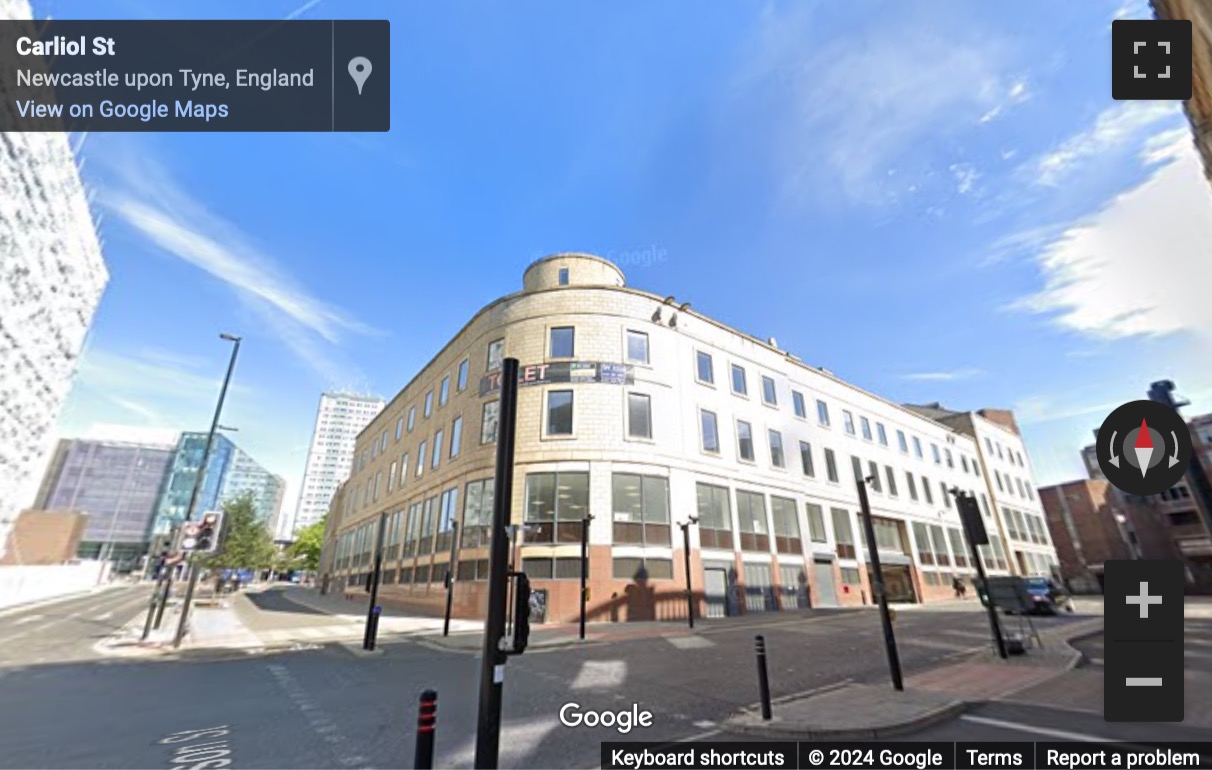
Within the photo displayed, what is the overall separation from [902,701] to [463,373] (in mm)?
27566

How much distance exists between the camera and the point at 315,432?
16762cm

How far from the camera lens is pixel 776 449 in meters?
30.8

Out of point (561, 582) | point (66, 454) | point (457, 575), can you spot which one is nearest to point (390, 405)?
point (457, 575)

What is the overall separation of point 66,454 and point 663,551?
130412 millimetres

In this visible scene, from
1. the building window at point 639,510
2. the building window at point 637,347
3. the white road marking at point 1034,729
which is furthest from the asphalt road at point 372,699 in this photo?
the building window at point 637,347

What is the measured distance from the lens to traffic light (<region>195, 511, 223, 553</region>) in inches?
579

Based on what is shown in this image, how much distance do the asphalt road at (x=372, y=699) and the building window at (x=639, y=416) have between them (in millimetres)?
11520

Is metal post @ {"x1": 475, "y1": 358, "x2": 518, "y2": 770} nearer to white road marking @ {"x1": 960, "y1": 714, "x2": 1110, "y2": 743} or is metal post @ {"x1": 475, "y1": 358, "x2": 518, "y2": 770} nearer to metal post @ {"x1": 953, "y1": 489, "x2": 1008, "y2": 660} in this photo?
white road marking @ {"x1": 960, "y1": 714, "x2": 1110, "y2": 743}

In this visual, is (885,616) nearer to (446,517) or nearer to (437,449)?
(446,517)

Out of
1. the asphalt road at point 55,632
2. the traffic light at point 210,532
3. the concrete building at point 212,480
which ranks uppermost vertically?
the concrete building at point 212,480

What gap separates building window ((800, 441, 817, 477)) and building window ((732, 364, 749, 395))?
6.16 metres

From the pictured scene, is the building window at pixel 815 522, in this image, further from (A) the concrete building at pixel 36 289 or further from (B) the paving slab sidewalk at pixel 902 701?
(A) the concrete building at pixel 36 289

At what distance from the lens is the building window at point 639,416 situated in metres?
24.4

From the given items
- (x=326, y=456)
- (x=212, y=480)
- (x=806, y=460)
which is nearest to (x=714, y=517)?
(x=806, y=460)
